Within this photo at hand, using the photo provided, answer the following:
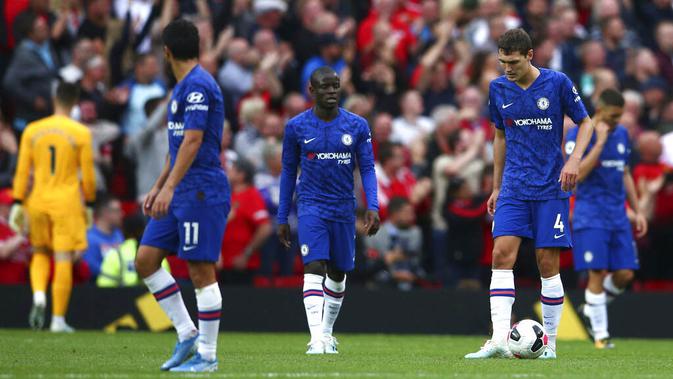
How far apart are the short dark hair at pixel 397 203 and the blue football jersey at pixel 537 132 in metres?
6.13

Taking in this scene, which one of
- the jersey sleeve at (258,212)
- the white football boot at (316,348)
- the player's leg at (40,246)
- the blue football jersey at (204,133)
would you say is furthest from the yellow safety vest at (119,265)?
the blue football jersey at (204,133)

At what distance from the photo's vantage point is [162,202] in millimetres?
8961

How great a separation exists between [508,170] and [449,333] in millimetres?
6104

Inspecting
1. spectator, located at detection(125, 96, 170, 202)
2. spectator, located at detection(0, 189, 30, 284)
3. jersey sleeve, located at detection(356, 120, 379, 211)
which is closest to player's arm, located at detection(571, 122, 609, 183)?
jersey sleeve, located at detection(356, 120, 379, 211)

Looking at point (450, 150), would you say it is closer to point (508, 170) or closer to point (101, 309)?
point (101, 309)

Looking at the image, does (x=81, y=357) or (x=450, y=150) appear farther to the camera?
(x=450, y=150)

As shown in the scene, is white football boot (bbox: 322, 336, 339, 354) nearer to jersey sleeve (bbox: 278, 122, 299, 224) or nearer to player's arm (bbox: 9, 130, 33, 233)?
jersey sleeve (bbox: 278, 122, 299, 224)

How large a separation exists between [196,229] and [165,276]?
26.7 inches

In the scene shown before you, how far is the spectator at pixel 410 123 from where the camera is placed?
1948cm

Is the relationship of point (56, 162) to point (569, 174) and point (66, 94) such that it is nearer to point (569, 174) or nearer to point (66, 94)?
point (66, 94)

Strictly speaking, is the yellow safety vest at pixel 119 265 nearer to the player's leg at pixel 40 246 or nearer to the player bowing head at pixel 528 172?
the player's leg at pixel 40 246

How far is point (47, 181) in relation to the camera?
1548cm

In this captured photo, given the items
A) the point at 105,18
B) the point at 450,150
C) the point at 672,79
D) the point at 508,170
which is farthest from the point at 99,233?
the point at 672,79

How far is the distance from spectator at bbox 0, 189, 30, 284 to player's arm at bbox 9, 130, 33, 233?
1.07m
